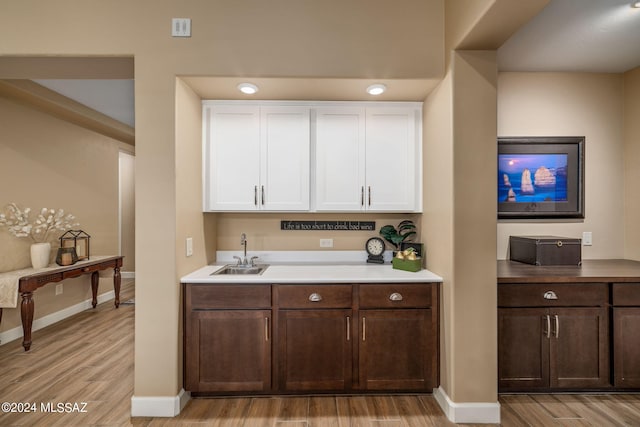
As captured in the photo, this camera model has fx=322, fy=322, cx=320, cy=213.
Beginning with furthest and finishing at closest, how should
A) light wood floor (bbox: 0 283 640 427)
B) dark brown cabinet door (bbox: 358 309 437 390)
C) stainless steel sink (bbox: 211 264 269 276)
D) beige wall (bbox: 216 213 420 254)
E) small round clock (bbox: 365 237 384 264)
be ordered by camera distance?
beige wall (bbox: 216 213 420 254) → small round clock (bbox: 365 237 384 264) → stainless steel sink (bbox: 211 264 269 276) → dark brown cabinet door (bbox: 358 309 437 390) → light wood floor (bbox: 0 283 640 427)

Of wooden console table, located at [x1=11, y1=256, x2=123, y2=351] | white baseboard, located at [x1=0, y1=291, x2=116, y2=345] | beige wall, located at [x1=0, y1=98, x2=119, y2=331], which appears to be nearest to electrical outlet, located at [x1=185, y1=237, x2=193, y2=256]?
wooden console table, located at [x1=11, y1=256, x2=123, y2=351]

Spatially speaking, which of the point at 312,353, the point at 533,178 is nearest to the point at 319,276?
the point at 312,353

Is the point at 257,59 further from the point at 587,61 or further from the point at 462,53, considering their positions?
the point at 587,61

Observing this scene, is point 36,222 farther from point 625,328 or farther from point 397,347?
point 625,328

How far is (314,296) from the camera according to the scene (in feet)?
7.57

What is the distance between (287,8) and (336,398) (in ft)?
9.21

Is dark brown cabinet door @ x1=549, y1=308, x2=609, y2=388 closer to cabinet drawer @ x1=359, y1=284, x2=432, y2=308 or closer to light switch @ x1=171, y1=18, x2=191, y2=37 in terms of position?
cabinet drawer @ x1=359, y1=284, x2=432, y2=308

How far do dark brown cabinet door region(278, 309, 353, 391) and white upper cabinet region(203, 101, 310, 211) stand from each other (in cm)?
91

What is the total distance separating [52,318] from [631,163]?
6429 millimetres

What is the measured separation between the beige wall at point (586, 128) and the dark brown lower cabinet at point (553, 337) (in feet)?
2.25

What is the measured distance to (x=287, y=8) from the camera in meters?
2.25

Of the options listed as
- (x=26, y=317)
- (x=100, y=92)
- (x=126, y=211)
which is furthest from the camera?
(x=126, y=211)

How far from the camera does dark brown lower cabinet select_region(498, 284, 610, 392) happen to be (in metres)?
2.35

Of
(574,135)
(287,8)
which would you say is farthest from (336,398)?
(574,135)
